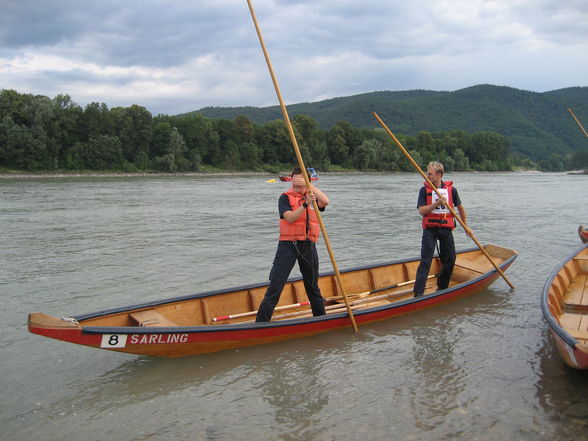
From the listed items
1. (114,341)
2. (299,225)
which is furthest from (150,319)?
(299,225)

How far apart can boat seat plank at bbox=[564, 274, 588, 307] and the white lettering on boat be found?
5.38m

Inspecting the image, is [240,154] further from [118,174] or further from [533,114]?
[533,114]

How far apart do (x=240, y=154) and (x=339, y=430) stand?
95393 mm

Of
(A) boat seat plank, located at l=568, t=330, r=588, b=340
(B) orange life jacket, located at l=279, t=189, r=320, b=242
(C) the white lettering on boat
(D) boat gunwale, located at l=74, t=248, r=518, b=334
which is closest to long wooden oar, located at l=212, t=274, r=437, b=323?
(D) boat gunwale, located at l=74, t=248, r=518, b=334

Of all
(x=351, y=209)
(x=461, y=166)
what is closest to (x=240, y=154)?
(x=461, y=166)

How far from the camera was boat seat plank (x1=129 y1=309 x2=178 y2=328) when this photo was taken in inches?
235

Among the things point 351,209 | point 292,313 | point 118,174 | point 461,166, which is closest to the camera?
point 292,313

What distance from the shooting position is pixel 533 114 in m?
189

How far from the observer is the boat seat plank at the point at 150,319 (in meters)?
5.98

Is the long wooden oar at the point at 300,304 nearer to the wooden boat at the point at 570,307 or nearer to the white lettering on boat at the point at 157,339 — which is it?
the white lettering on boat at the point at 157,339

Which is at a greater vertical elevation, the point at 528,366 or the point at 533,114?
the point at 533,114

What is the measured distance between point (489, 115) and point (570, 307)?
19299cm

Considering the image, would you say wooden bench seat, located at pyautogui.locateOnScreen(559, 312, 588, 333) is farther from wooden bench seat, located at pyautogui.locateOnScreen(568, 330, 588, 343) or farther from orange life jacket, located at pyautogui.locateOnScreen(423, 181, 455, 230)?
orange life jacket, located at pyautogui.locateOnScreen(423, 181, 455, 230)

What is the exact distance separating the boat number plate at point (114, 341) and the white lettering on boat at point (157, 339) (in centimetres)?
10
